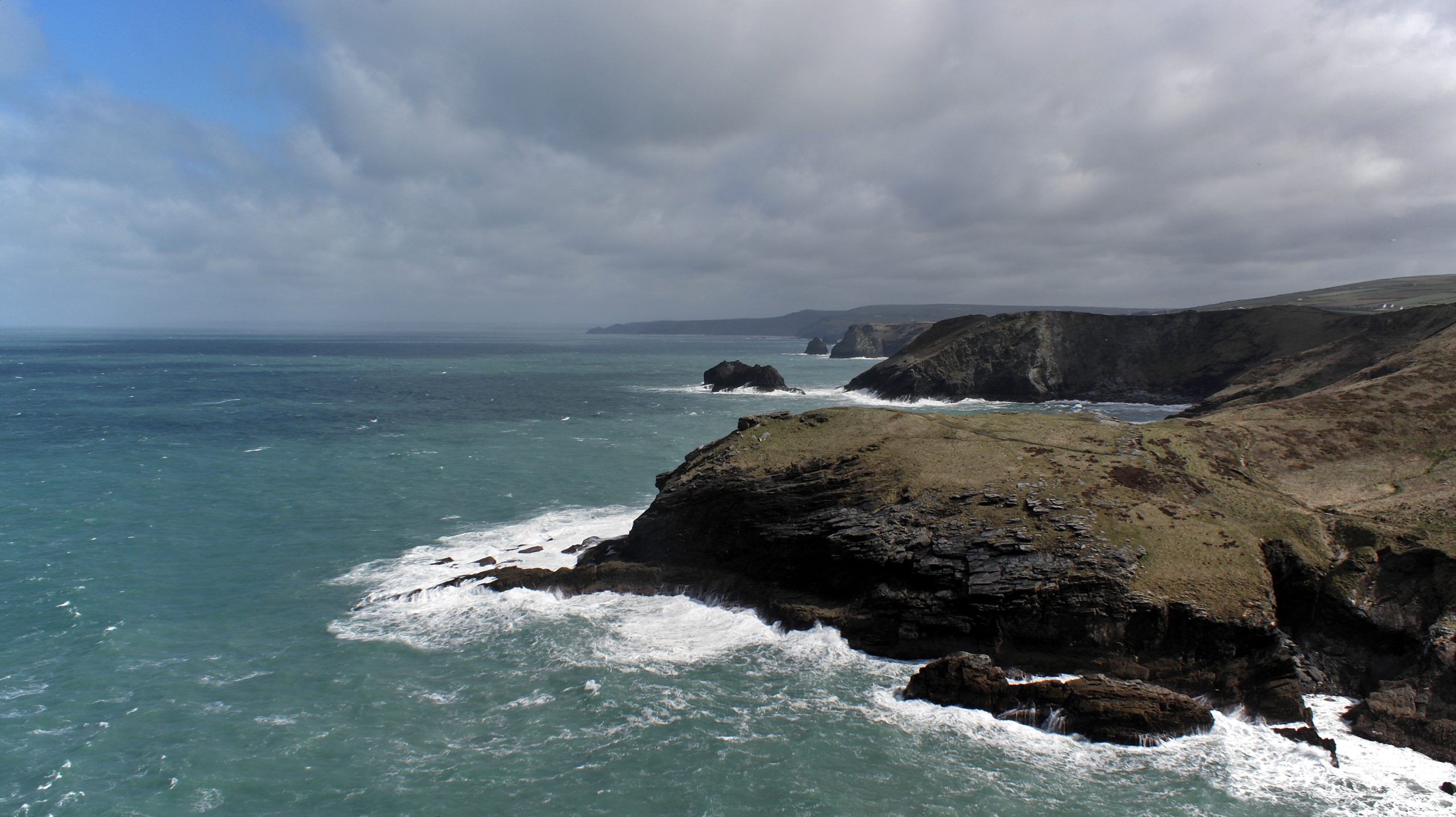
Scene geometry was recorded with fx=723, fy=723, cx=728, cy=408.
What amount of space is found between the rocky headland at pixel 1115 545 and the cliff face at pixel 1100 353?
59513mm

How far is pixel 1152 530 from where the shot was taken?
26578 mm

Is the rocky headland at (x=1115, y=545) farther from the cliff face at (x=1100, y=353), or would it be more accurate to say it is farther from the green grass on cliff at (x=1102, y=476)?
the cliff face at (x=1100, y=353)

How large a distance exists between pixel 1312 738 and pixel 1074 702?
20.2 ft

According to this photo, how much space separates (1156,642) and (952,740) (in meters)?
8.31

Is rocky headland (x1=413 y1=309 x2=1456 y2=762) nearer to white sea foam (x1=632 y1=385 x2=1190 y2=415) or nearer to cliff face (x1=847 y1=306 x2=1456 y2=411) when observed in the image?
white sea foam (x1=632 y1=385 x2=1190 y2=415)

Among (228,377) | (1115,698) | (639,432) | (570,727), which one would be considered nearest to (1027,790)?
(1115,698)

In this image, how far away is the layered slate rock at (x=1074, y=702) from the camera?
20.4m

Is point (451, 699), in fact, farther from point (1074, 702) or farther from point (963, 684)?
point (1074, 702)

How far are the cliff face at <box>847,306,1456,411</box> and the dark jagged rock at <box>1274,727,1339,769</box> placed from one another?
250 feet

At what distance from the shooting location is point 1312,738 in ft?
65.3

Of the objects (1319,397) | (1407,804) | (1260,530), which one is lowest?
(1407,804)

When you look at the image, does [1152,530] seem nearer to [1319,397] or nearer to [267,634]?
[1319,397]

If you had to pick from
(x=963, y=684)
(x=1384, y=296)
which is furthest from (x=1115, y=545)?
(x=1384, y=296)

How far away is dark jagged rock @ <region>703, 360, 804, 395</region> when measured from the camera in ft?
378
